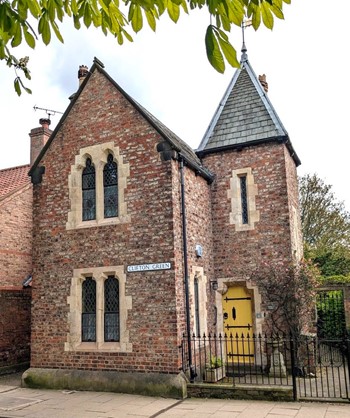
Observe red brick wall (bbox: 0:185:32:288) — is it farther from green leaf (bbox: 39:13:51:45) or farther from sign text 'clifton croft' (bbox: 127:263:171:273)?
green leaf (bbox: 39:13:51:45)

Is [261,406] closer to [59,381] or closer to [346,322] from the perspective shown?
[59,381]

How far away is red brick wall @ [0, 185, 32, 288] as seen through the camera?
56.2ft

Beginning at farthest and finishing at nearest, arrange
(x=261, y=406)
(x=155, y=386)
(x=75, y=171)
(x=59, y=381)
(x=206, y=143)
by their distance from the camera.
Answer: (x=206, y=143), (x=75, y=171), (x=59, y=381), (x=155, y=386), (x=261, y=406)

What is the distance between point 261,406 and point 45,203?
25.9 ft

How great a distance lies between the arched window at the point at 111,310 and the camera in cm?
1165

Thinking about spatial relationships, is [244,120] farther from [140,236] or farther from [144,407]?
[144,407]

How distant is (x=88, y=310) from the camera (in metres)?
12.1

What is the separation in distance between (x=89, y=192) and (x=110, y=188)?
69cm

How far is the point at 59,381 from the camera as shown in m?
11.7

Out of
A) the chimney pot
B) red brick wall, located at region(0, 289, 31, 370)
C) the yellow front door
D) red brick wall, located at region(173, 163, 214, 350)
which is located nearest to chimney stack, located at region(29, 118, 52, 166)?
the chimney pot

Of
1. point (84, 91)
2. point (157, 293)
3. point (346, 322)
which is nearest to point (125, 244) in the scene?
point (157, 293)

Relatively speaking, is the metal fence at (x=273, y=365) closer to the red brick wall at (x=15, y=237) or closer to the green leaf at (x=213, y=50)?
the green leaf at (x=213, y=50)

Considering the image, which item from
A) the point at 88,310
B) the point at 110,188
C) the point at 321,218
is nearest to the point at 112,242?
the point at 110,188

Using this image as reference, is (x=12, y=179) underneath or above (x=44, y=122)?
underneath
